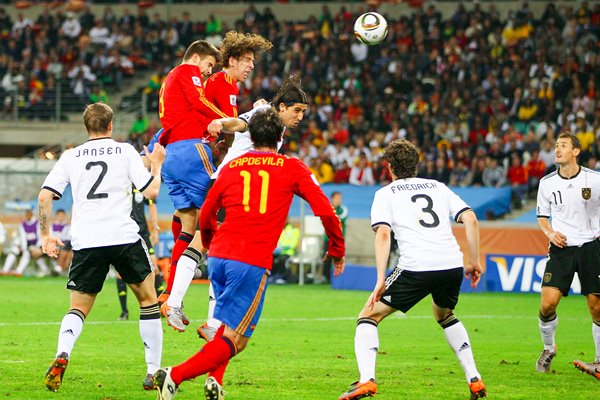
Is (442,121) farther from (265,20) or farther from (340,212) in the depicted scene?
(265,20)

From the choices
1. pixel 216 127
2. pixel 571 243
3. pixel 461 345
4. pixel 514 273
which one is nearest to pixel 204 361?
pixel 216 127

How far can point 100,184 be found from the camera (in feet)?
31.8

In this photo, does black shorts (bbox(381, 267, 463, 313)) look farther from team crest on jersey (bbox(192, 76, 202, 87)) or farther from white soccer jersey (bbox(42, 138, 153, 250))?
team crest on jersey (bbox(192, 76, 202, 87))

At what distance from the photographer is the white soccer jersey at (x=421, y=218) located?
962cm

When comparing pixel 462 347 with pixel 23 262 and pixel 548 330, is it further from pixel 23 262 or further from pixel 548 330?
pixel 23 262

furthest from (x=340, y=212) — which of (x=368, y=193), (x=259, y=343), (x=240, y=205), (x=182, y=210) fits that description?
(x=240, y=205)

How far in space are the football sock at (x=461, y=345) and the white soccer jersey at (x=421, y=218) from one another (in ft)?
1.93

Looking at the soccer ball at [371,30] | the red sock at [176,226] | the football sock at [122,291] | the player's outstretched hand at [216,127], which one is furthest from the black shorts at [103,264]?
the football sock at [122,291]

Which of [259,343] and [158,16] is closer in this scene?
[259,343]

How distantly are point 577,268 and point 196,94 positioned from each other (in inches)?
183

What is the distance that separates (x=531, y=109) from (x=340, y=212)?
7.04 m

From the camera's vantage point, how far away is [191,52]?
11227 millimetres

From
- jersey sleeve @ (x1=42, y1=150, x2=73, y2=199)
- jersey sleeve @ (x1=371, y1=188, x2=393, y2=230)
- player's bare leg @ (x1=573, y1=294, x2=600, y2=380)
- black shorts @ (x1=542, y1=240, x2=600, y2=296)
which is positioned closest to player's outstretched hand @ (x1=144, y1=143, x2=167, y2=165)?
jersey sleeve @ (x1=42, y1=150, x2=73, y2=199)

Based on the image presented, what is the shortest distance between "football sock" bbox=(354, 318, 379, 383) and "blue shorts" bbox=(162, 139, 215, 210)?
2492 millimetres
